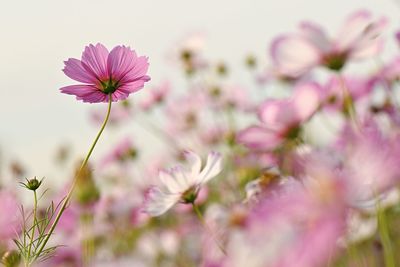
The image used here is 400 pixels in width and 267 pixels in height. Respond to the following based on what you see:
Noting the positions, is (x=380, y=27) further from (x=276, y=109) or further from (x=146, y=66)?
(x=146, y=66)

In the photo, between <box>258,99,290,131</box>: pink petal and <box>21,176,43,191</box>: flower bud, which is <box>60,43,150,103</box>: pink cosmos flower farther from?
<box>258,99,290,131</box>: pink petal

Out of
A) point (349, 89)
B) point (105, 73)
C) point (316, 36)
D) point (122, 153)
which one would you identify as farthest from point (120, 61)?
point (122, 153)

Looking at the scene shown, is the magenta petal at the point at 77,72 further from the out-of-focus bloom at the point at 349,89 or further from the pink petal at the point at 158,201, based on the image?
the out-of-focus bloom at the point at 349,89

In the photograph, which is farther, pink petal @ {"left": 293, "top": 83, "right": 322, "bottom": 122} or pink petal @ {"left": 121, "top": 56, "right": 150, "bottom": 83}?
pink petal @ {"left": 293, "top": 83, "right": 322, "bottom": 122}

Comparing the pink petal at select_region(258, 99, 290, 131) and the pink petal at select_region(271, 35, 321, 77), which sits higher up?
the pink petal at select_region(271, 35, 321, 77)

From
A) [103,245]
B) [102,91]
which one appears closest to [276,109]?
[102,91]

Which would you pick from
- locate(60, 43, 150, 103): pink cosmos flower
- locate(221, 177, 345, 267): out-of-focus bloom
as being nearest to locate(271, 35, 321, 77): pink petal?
locate(60, 43, 150, 103): pink cosmos flower
